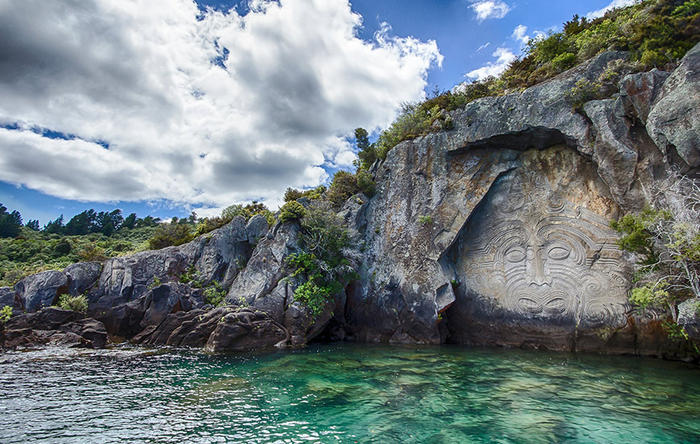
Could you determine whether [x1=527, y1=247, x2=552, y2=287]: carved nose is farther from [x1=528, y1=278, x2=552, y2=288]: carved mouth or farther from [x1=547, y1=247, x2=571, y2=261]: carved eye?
[x1=547, y1=247, x2=571, y2=261]: carved eye

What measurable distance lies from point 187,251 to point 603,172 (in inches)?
1154

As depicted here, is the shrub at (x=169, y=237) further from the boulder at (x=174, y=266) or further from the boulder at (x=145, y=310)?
the boulder at (x=145, y=310)

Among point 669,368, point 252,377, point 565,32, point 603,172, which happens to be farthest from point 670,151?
point 252,377

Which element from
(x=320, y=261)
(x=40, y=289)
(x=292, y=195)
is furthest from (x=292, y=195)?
(x=40, y=289)

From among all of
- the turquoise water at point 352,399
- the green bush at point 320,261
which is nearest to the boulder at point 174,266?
the green bush at point 320,261

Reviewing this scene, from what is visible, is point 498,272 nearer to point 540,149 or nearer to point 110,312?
point 540,149

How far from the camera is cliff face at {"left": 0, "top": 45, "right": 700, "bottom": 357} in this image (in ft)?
52.0

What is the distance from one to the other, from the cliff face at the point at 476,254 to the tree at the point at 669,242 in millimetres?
937

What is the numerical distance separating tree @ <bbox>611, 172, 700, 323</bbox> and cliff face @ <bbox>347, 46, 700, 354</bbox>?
933 millimetres

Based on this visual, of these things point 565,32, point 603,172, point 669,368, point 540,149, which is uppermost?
point 565,32

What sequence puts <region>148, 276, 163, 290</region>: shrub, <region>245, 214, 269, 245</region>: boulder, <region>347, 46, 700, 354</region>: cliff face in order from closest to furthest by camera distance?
1. <region>347, 46, 700, 354</region>: cliff face
2. <region>148, 276, 163, 290</region>: shrub
3. <region>245, 214, 269, 245</region>: boulder

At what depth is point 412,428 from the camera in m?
8.06

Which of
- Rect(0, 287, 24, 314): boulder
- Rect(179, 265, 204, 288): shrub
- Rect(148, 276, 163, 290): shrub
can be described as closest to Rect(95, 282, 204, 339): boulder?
Rect(148, 276, 163, 290): shrub

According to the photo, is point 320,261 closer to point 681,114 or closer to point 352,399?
point 352,399
